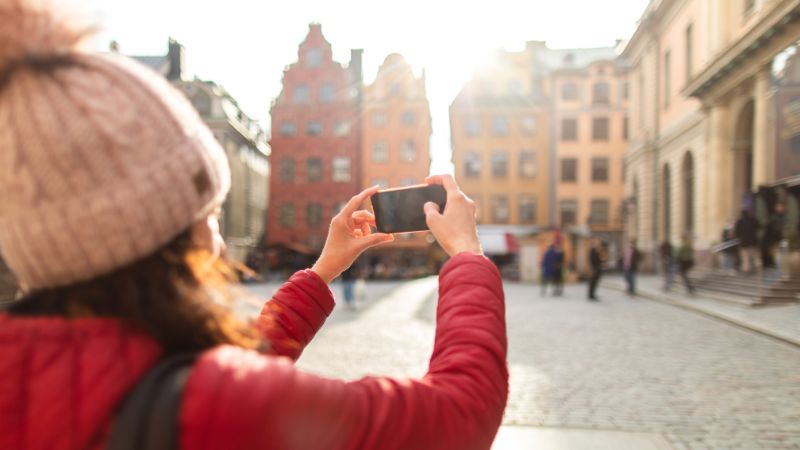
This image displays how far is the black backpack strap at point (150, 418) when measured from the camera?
0.80 m

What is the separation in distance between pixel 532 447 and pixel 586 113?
4352cm

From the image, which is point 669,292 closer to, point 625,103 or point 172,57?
point 625,103

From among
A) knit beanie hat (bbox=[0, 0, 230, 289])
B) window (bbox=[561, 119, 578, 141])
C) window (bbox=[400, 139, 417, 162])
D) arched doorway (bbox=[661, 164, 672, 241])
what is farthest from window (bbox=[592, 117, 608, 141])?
knit beanie hat (bbox=[0, 0, 230, 289])

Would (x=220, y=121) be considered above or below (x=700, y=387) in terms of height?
above

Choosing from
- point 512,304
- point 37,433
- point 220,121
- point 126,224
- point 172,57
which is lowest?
point 512,304

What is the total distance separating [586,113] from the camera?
44.7 metres

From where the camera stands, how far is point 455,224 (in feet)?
4.09

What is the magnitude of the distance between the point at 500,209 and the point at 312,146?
14207 mm

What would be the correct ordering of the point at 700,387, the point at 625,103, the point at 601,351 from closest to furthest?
the point at 700,387, the point at 601,351, the point at 625,103

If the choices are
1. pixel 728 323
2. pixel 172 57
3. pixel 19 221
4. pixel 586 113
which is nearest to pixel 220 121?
pixel 172 57

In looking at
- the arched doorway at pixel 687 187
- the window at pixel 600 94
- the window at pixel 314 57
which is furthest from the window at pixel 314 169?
the arched doorway at pixel 687 187

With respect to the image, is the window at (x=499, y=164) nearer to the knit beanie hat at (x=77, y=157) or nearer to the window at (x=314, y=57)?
the window at (x=314, y=57)

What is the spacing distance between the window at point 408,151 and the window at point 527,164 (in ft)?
27.8

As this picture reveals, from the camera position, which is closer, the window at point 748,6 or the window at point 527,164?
the window at point 748,6
